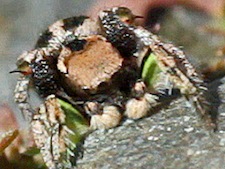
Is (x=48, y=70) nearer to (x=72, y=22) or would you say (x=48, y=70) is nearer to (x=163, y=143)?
(x=72, y=22)

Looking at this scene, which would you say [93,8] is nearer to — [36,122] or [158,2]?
[158,2]

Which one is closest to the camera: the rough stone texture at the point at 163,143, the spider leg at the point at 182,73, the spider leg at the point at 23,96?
the rough stone texture at the point at 163,143

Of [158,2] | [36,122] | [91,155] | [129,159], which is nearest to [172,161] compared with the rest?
[129,159]

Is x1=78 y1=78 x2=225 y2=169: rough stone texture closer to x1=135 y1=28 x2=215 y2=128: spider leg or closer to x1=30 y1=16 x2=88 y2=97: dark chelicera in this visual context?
x1=135 y1=28 x2=215 y2=128: spider leg

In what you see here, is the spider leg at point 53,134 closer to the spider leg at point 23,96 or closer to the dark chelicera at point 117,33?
the spider leg at point 23,96

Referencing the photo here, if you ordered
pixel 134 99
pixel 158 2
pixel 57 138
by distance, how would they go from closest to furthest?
pixel 57 138 → pixel 134 99 → pixel 158 2

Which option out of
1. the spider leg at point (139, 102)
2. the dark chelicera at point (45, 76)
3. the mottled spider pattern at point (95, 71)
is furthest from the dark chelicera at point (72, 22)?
the spider leg at point (139, 102)
